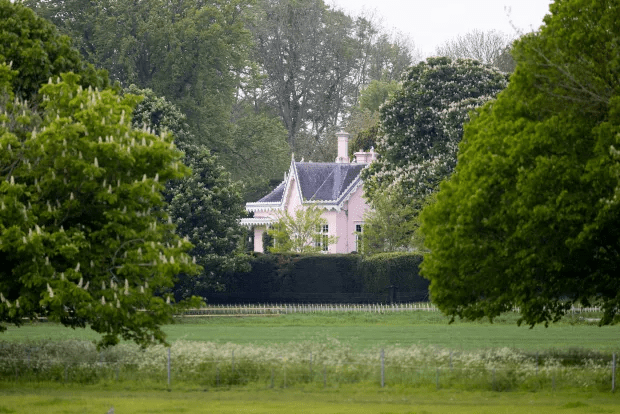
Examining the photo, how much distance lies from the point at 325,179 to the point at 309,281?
18.3 m

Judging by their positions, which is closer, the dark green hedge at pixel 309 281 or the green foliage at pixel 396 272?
the green foliage at pixel 396 272

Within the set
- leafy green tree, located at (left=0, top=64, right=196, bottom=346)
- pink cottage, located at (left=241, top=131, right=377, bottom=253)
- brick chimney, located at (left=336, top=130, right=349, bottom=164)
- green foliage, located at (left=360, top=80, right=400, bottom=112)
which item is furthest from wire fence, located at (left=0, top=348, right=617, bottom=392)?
green foliage, located at (left=360, top=80, right=400, bottom=112)

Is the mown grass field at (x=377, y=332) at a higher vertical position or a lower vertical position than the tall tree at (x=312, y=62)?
lower

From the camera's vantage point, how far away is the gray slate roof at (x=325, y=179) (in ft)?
318

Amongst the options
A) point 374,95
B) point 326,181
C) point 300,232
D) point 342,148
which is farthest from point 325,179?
point 374,95

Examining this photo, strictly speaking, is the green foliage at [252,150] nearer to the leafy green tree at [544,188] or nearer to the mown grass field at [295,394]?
the mown grass field at [295,394]

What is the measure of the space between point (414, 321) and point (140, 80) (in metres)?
33.5

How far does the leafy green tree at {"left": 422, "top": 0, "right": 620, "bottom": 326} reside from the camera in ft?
115

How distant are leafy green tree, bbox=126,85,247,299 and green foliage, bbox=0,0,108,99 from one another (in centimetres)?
2998

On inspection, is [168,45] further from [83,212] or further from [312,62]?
[83,212]

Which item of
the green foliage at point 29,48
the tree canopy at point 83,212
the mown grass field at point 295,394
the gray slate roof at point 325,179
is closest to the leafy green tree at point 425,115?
the gray slate roof at point 325,179

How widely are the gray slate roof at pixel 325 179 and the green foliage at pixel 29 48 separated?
176ft

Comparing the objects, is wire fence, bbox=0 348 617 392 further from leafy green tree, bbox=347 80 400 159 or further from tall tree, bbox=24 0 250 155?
leafy green tree, bbox=347 80 400 159

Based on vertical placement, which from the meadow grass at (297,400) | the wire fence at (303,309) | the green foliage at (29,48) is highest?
the green foliage at (29,48)
